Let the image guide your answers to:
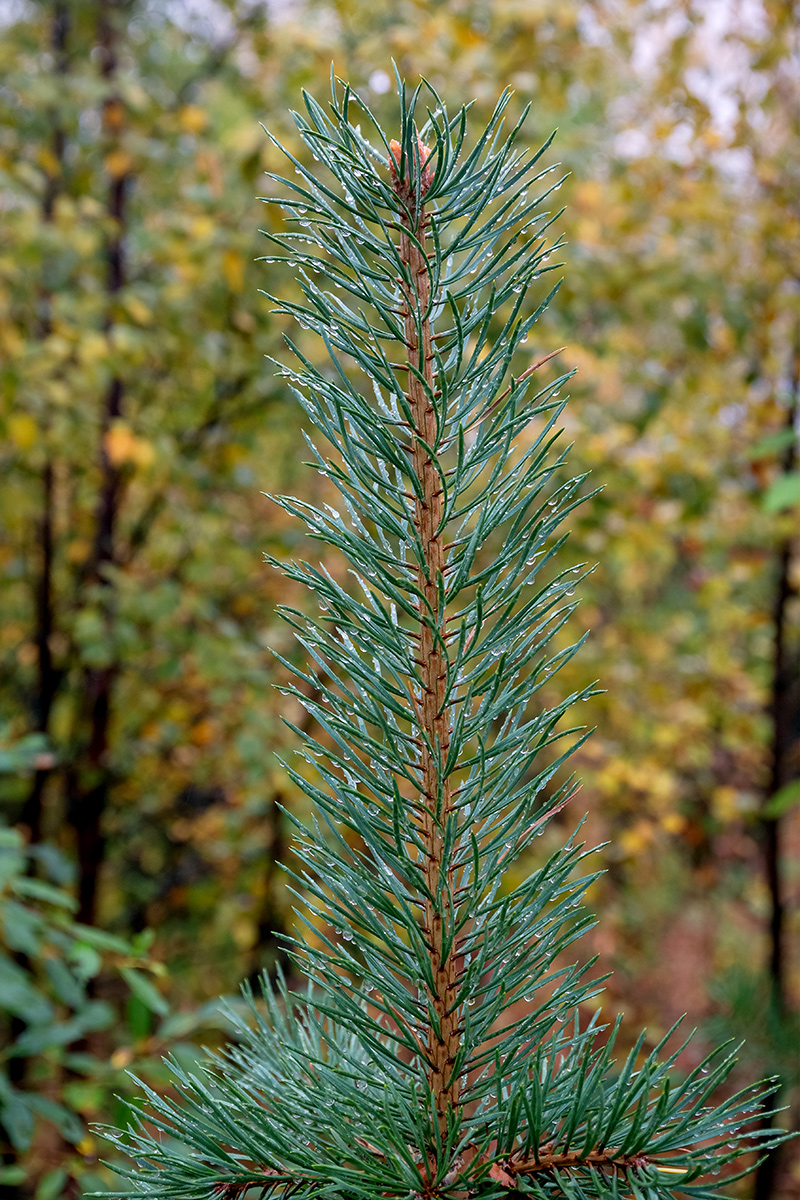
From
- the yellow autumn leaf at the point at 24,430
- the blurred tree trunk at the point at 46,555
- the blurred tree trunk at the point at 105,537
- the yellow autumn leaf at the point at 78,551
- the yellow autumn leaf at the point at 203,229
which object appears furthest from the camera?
the yellow autumn leaf at the point at 78,551

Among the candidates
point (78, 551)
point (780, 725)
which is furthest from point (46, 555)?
point (780, 725)

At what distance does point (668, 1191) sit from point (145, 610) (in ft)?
6.05

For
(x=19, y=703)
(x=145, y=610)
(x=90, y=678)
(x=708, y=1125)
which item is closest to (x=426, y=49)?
(x=145, y=610)

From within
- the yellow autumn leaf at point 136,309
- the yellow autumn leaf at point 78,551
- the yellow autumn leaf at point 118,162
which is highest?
the yellow autumn leaf at point 118,162

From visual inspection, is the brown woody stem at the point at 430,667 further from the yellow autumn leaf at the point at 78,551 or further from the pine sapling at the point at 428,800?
the yellow autumn leaf at the point at 78,551

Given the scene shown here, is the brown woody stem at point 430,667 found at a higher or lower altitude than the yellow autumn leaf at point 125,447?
lower

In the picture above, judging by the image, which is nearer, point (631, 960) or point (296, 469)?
point (296, 469)

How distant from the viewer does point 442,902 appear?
1.49 feet

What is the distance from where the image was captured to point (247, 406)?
240 cm

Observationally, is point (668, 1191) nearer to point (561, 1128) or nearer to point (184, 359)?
point (561, 1128)

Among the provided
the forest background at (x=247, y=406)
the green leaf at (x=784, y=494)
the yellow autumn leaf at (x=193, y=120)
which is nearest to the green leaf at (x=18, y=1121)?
the forest background at (x=247, y=406)

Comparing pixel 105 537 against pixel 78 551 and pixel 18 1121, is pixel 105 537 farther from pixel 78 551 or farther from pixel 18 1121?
pixel 18 1121

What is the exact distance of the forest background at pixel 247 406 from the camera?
6.64ft

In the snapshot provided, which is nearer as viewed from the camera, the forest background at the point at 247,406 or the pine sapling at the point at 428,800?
the pine sapling at the point at 428,800
